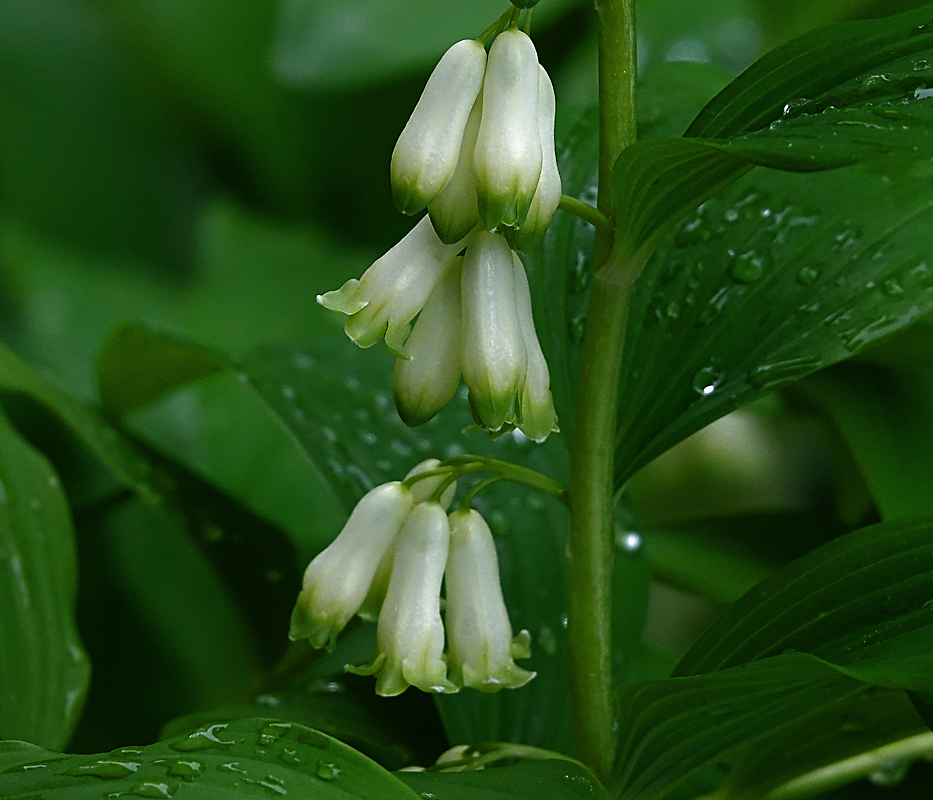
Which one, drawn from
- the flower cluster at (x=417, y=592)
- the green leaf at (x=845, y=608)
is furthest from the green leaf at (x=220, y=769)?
the green leaf at (x=845, y=608)

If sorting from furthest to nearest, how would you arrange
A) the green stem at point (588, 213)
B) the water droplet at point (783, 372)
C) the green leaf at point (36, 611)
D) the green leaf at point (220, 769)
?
the green leaf at point (36, 611)
the water droplet at point (783, 372)
the green stem at point (588, 213)
the green leaf at point (220, 769)

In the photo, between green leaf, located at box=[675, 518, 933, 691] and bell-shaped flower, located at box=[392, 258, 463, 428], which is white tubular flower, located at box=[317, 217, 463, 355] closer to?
bell-shaped flower, located at box=[392, 258, 463, 428]

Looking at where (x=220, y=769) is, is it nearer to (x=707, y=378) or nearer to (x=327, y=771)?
(x=327, y=771)

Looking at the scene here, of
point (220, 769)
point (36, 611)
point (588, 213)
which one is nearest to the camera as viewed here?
point (220, 769)

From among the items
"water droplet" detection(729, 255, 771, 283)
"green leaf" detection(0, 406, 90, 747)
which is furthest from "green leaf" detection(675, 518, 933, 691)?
"green leaf" detection(0, 406, 90, 747)

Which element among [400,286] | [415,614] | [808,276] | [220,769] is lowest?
[220,769]

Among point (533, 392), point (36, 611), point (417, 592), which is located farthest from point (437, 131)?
point (36, 611)

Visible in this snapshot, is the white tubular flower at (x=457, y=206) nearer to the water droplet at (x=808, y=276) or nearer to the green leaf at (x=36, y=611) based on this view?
the water droplet at (x=808, y=276)
